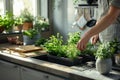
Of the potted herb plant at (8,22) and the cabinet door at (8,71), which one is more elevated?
the potted herb plant at (8,22)

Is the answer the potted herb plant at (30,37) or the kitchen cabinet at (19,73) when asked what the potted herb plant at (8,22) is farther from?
the kitchen cabinet at (19,73)

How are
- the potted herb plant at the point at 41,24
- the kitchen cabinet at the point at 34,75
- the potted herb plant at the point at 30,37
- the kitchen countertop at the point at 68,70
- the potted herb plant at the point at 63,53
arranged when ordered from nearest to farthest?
the kitchen countertop at the point at 68,70 → the kitchen cabinet at the point at 34,75 → the potted herb plant at the point at 63,53 → the potted herb plant at the point at 30,37 → the potted herb plant at the point at 41,24

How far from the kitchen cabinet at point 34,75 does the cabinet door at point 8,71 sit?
8 centimetres

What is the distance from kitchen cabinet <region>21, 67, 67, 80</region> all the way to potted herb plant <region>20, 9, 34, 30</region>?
46.0 inches

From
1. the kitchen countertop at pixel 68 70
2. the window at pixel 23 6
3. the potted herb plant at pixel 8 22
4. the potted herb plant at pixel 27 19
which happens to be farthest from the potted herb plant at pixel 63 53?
the window at pixel 23 6

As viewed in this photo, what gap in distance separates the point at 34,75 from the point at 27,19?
1.35m

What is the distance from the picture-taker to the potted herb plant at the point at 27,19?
117 inches

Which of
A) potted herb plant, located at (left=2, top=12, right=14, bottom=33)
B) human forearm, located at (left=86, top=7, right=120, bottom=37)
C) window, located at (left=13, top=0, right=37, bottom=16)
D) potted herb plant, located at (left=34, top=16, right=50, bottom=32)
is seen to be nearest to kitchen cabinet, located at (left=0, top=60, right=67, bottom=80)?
human forearm, located at (left=86, top=7, right=120, bottom=37)

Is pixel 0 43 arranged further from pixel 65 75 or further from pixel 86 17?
pixel 65 75

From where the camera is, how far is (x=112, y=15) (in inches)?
59.1

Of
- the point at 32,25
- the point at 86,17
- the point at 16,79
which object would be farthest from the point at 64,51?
the point at 32,25

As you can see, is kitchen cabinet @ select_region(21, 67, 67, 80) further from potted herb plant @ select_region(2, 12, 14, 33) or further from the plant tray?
potted herb plant @ select_region(2, 12, 14, 33)

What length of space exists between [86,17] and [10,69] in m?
1.10

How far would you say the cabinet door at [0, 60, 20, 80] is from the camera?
1948 mm
